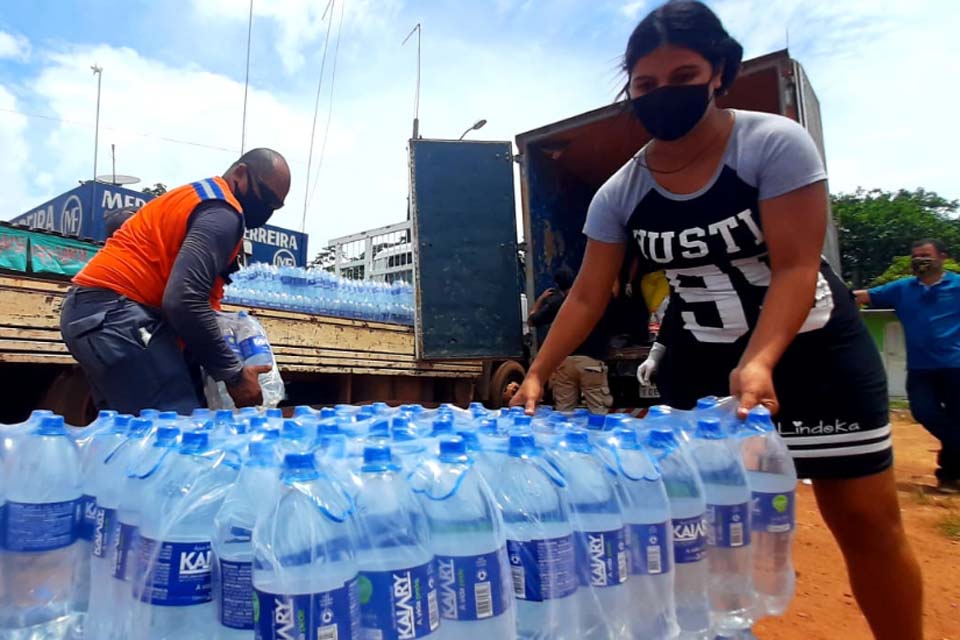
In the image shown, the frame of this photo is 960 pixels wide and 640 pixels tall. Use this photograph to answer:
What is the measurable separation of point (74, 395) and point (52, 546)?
319cm

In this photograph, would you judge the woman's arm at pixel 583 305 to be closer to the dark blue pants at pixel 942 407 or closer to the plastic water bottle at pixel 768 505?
the plastic water bottle at pixel 768 505

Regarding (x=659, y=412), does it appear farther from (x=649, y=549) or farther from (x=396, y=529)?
(x=396, y=529)

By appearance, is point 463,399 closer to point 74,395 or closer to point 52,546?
point 74,395

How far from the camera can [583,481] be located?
4.41ft

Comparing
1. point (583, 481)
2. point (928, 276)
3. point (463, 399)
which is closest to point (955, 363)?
point (928, 276)

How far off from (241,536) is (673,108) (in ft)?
4.96

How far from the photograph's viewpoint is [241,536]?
45.4 inches

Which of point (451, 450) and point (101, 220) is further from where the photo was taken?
point (101, 220)

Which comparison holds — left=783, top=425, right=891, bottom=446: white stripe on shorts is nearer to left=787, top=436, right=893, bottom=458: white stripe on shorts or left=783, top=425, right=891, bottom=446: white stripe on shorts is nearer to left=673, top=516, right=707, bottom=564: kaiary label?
left=787, top=436, right=893, bottom=458: white stripe on shorts

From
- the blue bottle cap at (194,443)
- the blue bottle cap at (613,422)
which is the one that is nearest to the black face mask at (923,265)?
the blue bottle cap at (613,422)

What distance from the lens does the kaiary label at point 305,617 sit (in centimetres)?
94

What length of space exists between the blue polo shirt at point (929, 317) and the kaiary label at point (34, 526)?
6.05 m

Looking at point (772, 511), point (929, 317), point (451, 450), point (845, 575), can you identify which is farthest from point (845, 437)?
point (929, 317)

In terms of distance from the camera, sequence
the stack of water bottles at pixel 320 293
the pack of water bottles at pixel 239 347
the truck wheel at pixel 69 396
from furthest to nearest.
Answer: the stack of water bottles at pixel 320 293, the truck wheel at pixel 69 396, the pack of water bottles at pixel 239 347
